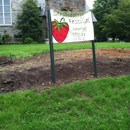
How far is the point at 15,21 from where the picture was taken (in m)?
23.3

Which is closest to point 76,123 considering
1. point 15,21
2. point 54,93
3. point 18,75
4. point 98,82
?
point 54,93

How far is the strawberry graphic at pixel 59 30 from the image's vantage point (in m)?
4.86

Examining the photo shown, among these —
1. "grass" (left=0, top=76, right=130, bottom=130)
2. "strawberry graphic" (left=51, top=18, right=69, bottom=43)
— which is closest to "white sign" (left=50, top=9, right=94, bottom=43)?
"strawberry graphic" (left=51, top=18, right=69, bottom=43)

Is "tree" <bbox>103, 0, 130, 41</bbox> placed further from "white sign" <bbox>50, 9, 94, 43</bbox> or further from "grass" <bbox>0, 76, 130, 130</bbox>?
"grass" <bbox>0, 76, 130, 130</bbox>

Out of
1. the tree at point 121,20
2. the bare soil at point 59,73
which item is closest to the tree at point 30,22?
the tree at point 121,20

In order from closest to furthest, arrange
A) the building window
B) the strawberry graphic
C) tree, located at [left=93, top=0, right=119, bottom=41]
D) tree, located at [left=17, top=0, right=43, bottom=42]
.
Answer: the strawberry graphic
tree, located at [left=17, top=0, right=43, bottom=42]
the building window
tree, located at [left=93, top=0, right=119, bottom=41]

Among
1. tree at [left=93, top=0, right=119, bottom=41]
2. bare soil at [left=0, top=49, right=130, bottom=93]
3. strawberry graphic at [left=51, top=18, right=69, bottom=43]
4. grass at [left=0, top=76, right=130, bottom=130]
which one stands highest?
tree at [left=93, top=0, right=119, bottom=41]

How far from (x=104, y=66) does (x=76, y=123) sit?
2.89 metres

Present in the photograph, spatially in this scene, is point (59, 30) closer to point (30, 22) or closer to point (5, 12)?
point (30, 22)

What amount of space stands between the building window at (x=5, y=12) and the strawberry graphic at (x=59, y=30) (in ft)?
63.1

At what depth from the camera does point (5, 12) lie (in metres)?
22.8

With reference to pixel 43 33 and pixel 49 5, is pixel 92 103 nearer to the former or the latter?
pixel 43 33

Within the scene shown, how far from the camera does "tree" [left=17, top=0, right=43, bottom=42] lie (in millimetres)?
21391

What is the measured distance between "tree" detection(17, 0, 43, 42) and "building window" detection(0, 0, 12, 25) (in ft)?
5.25
